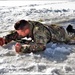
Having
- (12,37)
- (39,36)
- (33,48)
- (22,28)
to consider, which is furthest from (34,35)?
(12,37)

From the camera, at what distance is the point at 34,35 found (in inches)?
166

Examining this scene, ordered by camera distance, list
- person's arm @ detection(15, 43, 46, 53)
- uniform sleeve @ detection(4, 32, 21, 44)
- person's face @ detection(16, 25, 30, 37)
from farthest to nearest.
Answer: uniform sleeve @ detection(4, 32, 21, 44) → person's face @ detection(16, 25, 30, 37) → person's arm @ detection(15, 43, 46, 53)

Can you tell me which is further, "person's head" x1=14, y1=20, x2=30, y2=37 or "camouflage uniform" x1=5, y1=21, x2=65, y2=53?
"person's head" x1=14, y1=20, x2=30, y2=37

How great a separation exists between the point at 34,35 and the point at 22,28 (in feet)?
0.87

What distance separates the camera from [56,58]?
3.73 meters

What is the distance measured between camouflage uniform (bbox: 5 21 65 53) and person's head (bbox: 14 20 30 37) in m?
0.07

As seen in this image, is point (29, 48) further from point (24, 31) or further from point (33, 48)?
point (24, 31)

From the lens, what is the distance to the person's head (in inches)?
168

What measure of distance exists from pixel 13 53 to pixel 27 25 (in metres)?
0.56

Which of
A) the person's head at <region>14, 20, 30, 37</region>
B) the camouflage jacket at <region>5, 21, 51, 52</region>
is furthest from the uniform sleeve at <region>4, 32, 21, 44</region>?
the camouflage jacket at <region>5, 21, 51, 52</region>

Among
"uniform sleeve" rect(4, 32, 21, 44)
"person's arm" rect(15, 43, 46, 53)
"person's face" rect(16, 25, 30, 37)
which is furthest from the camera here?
"uniform sleeve" rect(4, 32, 21, 44)

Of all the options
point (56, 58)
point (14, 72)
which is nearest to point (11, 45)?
point (56, 58)

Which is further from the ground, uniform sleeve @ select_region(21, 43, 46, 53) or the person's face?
the person's face

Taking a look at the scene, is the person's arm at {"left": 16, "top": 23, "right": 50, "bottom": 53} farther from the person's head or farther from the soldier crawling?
the person's head
